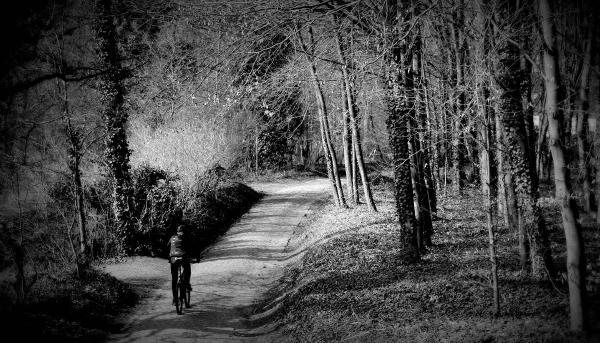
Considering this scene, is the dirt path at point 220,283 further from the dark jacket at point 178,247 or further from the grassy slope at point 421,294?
the dark jacket at point 178,247

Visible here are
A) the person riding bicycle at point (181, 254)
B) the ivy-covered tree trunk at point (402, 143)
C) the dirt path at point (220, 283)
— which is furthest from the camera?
the person riding bicycle at point (181, 254)

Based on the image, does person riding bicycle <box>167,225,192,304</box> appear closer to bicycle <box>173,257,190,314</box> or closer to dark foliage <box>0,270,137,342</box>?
bicycle <box>173,257,190,314</box>

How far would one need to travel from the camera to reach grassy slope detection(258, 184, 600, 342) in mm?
6230

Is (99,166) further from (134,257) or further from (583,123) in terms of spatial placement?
(583,123)

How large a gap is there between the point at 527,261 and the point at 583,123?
403 inches

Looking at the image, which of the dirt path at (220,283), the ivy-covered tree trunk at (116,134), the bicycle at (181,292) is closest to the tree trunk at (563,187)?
the dirt path at (220,283)

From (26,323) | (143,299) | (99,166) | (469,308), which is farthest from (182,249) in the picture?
(99,166)

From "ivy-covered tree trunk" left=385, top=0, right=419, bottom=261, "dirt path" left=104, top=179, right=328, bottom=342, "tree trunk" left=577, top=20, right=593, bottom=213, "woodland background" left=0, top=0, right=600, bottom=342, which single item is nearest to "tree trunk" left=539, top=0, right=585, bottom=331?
"woodland background" left=0, top=0, right=600, bottom=342

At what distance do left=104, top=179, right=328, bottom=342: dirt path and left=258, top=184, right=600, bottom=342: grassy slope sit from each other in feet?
3.37

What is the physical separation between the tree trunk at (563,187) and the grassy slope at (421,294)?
1.67 ft

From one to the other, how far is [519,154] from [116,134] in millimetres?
12543

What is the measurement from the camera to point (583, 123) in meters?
15.9

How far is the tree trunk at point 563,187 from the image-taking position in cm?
505

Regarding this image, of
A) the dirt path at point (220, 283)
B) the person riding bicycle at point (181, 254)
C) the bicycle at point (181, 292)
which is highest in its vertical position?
the person riding bicycle at point (181, 254)
